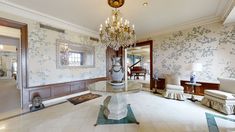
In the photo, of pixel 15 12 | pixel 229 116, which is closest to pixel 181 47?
pixel 229 116

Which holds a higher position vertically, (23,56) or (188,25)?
(188,25)

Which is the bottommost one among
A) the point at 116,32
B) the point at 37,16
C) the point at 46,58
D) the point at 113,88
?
the point at 113,88

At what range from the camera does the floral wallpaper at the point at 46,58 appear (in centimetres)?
347

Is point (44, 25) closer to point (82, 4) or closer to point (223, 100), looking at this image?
point (82, 4)

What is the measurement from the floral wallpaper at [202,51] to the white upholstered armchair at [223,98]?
0.80 metres

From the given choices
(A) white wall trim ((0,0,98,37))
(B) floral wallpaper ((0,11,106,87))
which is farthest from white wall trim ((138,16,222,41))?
(B) floral wallpaper ((0,11,106,87))

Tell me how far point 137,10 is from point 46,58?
3.21 meters

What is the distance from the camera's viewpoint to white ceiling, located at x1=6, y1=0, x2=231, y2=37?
2932 mm

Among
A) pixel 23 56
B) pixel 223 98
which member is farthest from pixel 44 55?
pixel 223 98

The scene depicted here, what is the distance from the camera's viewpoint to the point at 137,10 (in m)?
3.32

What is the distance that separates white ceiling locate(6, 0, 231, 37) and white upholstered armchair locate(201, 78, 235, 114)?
6.99ft

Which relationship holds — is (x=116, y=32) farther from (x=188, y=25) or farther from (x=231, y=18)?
(x=231, y=18)

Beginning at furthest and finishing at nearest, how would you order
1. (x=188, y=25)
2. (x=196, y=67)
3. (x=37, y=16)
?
(x=188, y=25) < (x=196, y=67) < (x=37, y=16)

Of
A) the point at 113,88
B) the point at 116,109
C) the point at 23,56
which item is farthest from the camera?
the point at 23,56
